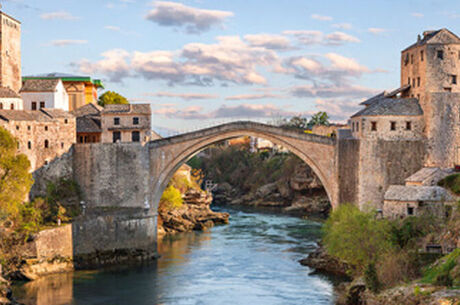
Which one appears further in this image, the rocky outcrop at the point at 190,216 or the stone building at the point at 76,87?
the stone building at the point at 76,87

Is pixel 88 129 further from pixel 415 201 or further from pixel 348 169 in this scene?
pixel 415 201

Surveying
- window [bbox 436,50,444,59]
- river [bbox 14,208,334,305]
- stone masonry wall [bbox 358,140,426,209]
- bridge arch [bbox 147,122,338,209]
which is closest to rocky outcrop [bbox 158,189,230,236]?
river [bbox 14,208,334,305]

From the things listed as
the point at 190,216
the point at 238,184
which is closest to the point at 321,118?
the point at 238,184

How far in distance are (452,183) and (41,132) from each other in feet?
90.8

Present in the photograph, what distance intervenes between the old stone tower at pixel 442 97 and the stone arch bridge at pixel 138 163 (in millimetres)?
10178

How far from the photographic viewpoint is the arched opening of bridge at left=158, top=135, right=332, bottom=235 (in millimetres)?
57688

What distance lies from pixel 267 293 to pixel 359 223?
646cm

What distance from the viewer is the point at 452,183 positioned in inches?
1524

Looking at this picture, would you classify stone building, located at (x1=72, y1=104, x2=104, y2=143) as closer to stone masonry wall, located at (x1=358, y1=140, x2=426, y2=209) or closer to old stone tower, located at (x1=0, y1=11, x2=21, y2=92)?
old stone tower, located at (x1=0, y1=11, x2=21, y2=92)

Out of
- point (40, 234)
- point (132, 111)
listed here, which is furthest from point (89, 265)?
point (132, 111)

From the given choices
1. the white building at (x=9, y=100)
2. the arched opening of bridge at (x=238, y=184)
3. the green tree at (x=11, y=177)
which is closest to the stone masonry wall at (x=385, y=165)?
the arched opening of bridge at (x=238, y=184)

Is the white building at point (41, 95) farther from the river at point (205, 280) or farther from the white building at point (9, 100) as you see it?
the river at point (205, 280)

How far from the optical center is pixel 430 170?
41.0 m

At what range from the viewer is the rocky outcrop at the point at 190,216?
57719 millimetres
